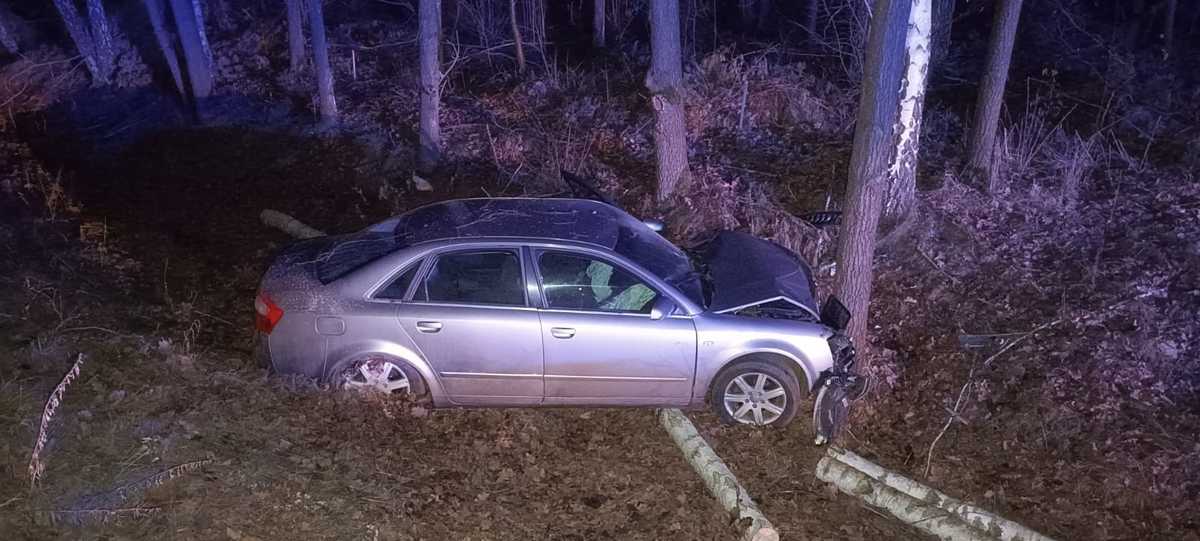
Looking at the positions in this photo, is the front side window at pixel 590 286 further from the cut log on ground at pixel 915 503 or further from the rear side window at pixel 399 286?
the cut log on ground at pixel 915 503

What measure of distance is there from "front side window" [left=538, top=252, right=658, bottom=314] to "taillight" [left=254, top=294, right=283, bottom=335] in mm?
1876

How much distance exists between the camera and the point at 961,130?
10.9 metres

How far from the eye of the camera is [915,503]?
5.27 metres

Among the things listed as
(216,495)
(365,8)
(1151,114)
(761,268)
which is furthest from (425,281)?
(365,8)

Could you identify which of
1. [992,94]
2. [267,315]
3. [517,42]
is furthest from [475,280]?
[517,42]

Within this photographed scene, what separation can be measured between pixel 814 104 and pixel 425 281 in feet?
23.8

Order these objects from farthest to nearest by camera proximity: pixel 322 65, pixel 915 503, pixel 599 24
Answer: pixel 599 24
pixel 322 65
pixel 915 503

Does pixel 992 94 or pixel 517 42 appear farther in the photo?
pixel 517 42

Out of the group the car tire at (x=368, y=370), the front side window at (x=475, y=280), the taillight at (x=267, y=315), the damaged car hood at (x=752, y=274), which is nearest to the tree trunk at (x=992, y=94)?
the damaged car hood at (x=752, y=274)

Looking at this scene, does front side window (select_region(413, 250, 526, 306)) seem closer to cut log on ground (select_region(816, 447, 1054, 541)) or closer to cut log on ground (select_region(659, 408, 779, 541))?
cut log on ground (select_region(659, 408, 779, 541))

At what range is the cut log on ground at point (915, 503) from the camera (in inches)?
197

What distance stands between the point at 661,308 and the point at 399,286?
6.00 ft

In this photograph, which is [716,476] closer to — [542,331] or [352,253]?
[542,331]

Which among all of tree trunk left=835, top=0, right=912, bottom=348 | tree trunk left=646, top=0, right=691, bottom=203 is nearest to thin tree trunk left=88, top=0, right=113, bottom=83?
tree trunk left=646, top=0, right=691, bottom=203
